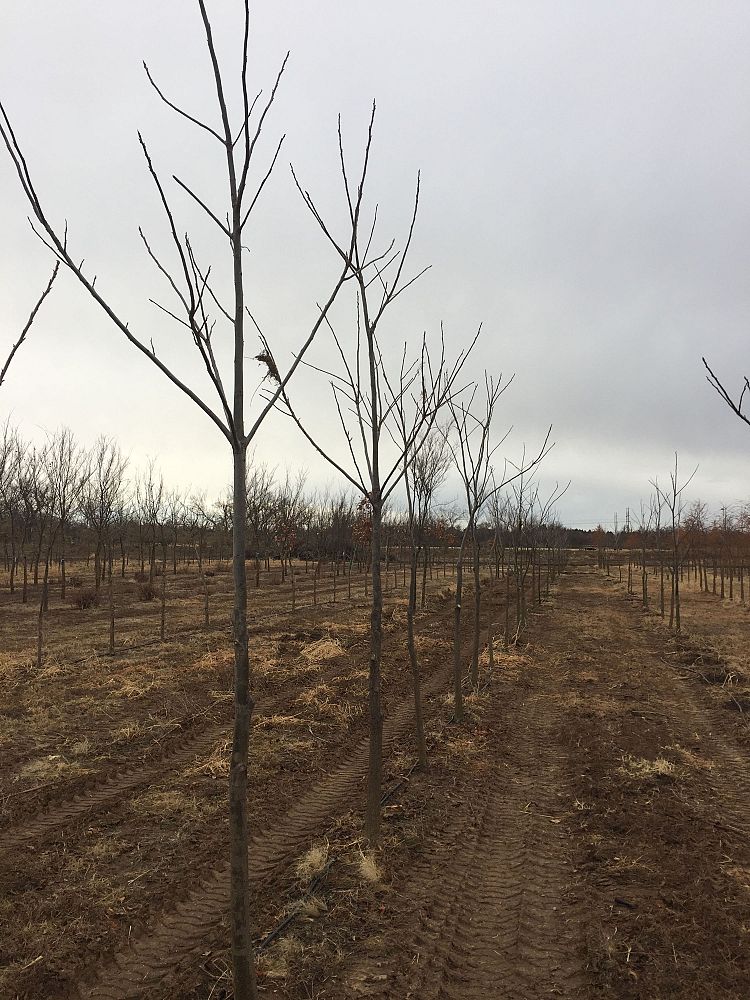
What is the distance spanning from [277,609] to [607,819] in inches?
626

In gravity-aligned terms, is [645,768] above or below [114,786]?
above

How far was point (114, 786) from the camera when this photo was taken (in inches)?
236

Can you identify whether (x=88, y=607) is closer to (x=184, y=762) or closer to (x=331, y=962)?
(x=184, y=762)

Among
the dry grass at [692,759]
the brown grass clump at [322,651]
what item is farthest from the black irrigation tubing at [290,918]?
the brown grass clump at [322,651]

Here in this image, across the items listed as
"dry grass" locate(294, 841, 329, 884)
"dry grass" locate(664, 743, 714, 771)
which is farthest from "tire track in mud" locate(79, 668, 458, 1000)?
"dry grass" locate(664, 743, 714, 771)

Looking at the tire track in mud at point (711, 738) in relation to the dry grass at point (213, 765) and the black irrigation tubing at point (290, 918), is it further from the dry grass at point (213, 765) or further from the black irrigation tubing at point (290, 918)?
the dry grass at point (213, 765)

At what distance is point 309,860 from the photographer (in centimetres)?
438

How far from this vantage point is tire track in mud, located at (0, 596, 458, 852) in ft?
16.3

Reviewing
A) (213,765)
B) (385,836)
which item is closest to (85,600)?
(213,765)

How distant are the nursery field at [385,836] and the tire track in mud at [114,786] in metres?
0.04

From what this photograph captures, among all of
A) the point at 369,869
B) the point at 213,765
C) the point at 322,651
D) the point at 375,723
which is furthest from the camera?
the point at 322,651

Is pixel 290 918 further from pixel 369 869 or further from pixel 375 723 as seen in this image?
pixel 375 723

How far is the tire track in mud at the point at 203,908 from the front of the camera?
127 inches

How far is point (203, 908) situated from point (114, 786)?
2618mm
